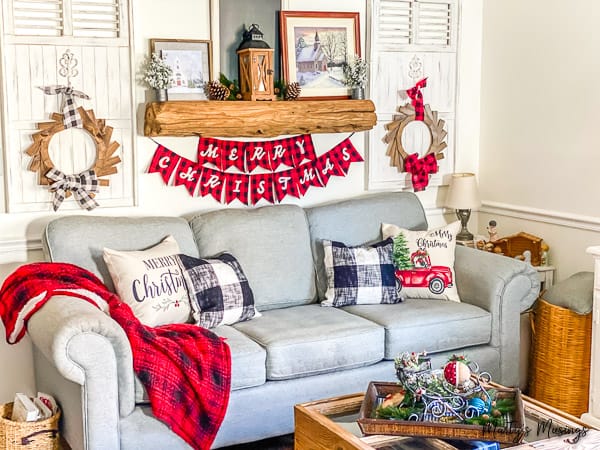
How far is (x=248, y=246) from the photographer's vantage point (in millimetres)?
3916

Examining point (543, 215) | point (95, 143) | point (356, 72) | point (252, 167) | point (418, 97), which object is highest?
point (356, 72)

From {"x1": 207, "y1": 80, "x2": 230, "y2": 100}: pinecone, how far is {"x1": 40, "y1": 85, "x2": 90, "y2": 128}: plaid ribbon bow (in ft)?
1.93

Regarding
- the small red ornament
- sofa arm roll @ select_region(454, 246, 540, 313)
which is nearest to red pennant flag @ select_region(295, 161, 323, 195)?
sofa arm roll @ select_region(454, 246, 540, 313)

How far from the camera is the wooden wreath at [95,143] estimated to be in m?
3.73

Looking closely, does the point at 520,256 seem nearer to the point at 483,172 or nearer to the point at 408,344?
the point at 483,172

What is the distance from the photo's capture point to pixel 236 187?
4188mm

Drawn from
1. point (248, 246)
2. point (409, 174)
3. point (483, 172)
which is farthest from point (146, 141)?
point (483, 172)

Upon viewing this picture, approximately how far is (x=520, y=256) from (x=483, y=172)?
64 cm

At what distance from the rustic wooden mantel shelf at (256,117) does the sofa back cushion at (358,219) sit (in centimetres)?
38

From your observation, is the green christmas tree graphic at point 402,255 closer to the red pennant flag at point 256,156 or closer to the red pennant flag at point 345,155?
the red pennant flag at point 345,155

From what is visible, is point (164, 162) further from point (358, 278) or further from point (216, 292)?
point (358, 278)

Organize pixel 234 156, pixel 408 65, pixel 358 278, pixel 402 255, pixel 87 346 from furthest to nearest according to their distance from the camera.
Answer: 1. pixel 408 65
2. pixel 234 156
3. pixel 402 255
4. pixel 358 278
5. pixel 87 346

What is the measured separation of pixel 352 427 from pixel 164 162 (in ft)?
5.87

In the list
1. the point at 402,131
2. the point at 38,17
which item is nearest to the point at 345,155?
the point at 402,131
